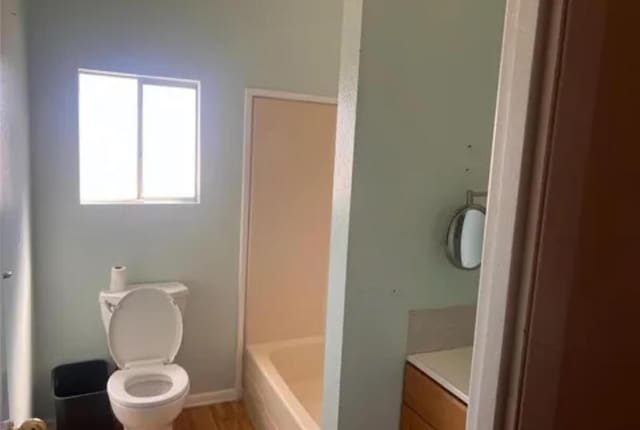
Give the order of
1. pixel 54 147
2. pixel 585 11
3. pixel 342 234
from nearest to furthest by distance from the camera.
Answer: pixel 585 11 → pixel 342 234 → pixel 54 147

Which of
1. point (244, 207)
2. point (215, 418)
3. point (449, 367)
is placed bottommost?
point (215, 418)

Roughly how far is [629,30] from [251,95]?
2472 mm

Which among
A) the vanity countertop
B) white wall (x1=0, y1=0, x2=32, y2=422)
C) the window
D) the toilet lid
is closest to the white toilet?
the toilet lid

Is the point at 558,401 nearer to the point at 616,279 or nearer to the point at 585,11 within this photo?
the point at 616,279

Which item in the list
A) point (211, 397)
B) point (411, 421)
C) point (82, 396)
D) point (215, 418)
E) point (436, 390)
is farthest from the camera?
point (211, 397)

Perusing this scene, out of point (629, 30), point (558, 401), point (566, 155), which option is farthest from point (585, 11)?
point (558, 401)

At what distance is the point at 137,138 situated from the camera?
2695 mm

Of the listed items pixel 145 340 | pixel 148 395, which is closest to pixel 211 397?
pixel 148 395

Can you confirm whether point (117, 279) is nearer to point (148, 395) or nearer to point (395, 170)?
point (148, 395)

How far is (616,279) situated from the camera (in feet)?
1.77

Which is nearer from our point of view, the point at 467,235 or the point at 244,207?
the point at 467,235

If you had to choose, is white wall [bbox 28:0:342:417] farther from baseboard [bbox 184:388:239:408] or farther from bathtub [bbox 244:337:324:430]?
bathtub [bbox 244:337:324:430]

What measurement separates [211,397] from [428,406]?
1.90 m

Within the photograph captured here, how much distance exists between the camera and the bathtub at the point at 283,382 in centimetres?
238
